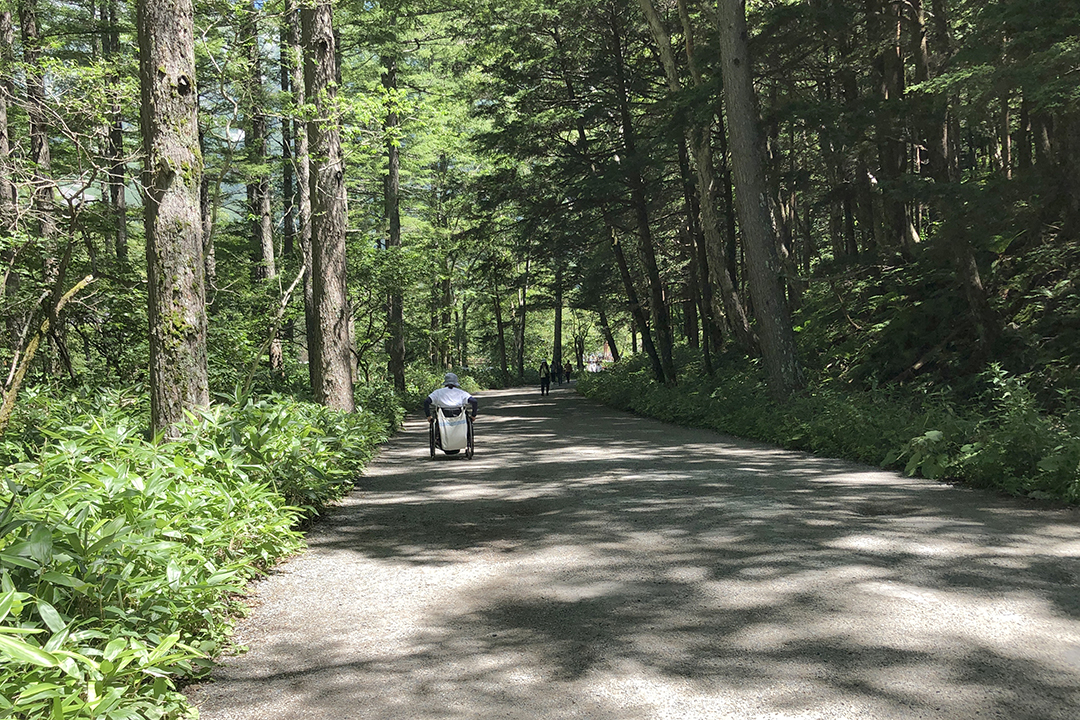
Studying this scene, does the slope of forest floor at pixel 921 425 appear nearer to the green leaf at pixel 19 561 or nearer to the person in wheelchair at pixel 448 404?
the person in wheelchair at pixel 448 404

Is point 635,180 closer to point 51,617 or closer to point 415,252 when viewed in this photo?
point 415,252

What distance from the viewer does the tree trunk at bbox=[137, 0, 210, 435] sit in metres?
7.07

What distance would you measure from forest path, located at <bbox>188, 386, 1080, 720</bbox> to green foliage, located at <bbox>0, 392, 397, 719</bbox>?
0.32 metres

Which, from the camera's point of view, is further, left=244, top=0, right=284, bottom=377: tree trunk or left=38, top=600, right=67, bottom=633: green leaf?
left=244, top=0, right=284, bottom=377: tree trunk

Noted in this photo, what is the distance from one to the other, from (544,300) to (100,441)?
30.3 meters

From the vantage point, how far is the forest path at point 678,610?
3.40 meters

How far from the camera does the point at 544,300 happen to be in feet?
118

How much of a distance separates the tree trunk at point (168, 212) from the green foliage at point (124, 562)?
18.6 inches

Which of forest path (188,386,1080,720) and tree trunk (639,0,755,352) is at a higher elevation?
tree trunk (639,0,755,352)

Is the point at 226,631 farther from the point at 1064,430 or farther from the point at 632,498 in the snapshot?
the point at 1064,430

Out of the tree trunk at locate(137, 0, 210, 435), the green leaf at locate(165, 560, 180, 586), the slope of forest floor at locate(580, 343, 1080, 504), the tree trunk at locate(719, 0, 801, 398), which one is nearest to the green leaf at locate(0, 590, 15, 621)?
the green leaf at locate(165, 560, 180, 586)

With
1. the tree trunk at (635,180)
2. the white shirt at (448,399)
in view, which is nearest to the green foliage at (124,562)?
the white shirt at (448,399)

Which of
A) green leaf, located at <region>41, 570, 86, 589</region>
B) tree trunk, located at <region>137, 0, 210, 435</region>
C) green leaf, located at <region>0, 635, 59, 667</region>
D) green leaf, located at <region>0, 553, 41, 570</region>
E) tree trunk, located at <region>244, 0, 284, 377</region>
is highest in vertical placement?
tree trunk, located at <region>244, 0, 284, 377</region>

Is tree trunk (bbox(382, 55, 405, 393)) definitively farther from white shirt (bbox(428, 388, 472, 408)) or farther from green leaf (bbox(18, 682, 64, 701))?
green leaf (bbox(18, 682, 64, 701))
